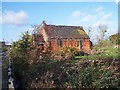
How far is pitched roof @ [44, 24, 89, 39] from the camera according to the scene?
24.7m

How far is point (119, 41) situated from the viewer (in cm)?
1848

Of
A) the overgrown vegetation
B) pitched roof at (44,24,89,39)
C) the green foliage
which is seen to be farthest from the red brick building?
the overgrown vegetation

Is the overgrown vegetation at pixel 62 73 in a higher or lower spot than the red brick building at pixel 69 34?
lower

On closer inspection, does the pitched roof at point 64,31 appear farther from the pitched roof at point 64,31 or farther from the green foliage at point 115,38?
the green foliage at point 115,38

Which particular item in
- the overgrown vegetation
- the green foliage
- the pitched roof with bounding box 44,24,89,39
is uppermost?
the pitched roof with bounding box 44,24,89,39

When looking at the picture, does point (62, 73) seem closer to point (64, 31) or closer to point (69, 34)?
point (69, 34)

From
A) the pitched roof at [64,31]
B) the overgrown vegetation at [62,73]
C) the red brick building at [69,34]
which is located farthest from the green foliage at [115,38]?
the overgrown vegetation at [62,73]

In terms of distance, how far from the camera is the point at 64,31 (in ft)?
85.0

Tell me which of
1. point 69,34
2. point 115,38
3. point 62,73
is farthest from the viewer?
point 69,34

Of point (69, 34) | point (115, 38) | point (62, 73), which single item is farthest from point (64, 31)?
point (62, 73)

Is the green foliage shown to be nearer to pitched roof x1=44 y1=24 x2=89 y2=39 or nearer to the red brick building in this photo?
the red brick building

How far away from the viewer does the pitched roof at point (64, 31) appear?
24.7 meters

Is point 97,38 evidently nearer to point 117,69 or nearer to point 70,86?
point 117,69

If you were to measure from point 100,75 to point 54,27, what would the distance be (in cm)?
1887
